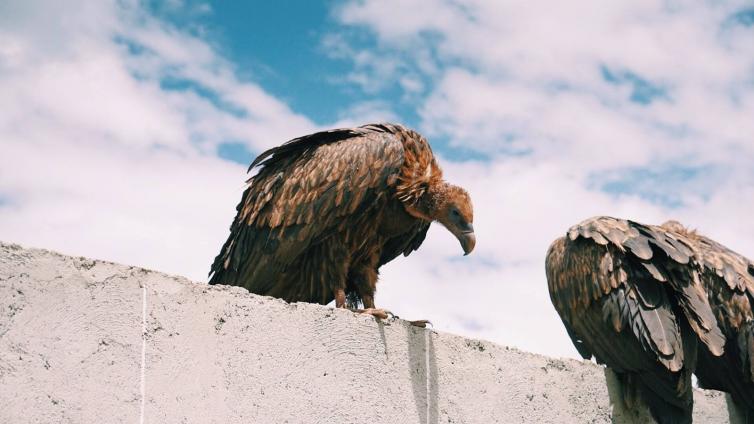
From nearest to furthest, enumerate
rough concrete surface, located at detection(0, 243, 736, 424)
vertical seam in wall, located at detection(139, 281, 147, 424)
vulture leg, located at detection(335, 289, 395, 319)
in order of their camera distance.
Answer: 1. rough concrete surface, located at detection(0, 243, 736, 424)
2. vertical seam in wall, located at detection(139, 281, 147, 424)
3. vulture leg, located at detection(335, 289, 395, 319)

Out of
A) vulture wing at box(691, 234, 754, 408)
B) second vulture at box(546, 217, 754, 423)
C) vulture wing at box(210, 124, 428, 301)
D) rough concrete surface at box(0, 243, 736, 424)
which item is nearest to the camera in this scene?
rough concrete surface at box(0, 243, 736, 424)

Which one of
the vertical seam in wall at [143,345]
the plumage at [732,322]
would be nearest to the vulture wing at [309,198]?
the vertical seam in wall at [143,345]

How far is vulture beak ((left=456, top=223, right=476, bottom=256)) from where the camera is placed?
19.7 ft

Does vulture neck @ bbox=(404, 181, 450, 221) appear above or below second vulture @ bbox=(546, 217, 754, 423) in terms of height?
above

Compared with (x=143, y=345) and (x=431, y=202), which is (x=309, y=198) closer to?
(x=431, y=202)

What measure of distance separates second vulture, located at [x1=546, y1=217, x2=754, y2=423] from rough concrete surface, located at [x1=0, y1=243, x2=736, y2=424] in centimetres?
61

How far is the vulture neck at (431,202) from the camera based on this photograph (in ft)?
19.8

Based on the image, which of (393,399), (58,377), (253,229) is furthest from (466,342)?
(58,377)

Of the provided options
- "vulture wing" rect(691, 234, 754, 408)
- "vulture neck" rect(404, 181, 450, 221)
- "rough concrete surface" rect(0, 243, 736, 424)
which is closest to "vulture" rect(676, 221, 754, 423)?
"vulture wing" rect(691, 234, 754, 408)

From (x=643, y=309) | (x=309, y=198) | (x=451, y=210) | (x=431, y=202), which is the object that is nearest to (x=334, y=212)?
(x=309, y=198)

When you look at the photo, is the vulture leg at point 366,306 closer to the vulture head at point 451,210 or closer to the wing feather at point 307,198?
the wing feather at point 307,198

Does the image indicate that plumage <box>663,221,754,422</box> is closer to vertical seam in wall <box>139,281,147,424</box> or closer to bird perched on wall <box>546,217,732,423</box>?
bird perched on wall <box>546,217,732,423</box>

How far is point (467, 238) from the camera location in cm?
604

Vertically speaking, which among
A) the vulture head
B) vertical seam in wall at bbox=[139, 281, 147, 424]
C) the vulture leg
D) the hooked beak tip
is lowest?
vertical seam in wall at bbox=[139, 281, 147, 424]
